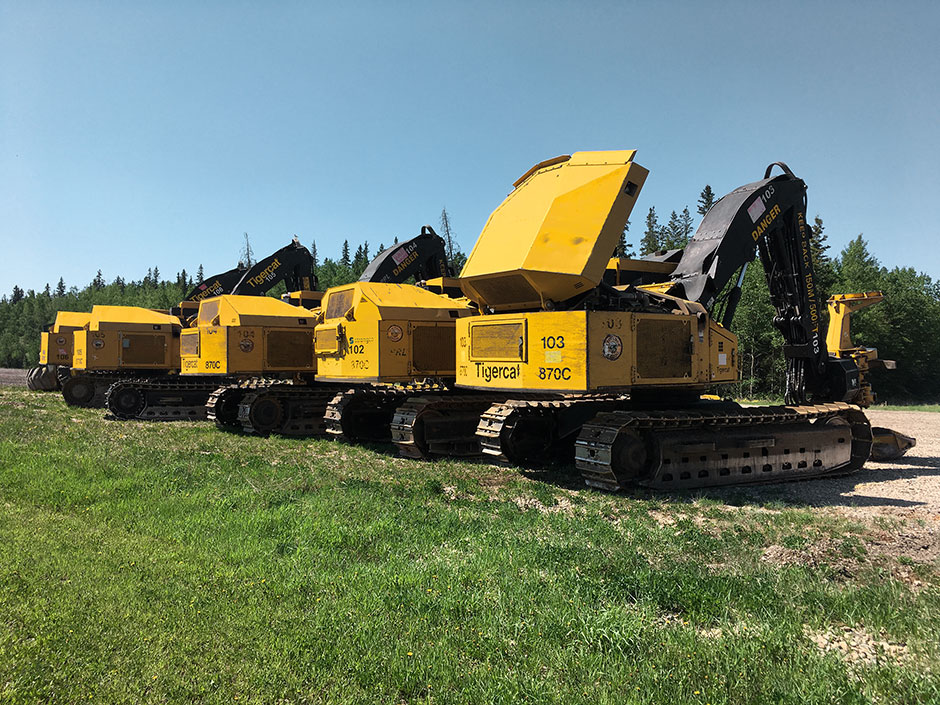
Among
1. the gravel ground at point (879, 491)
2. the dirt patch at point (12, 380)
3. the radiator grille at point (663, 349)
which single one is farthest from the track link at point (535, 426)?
the dirt patch at point (12, 380)

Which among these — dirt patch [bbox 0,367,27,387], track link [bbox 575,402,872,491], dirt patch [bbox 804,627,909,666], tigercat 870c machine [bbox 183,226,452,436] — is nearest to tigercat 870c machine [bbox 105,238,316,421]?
tigercat 870c machine [bbox 183,226,452,436]

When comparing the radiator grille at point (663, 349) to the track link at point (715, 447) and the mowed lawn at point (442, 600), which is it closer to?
the track link at point (715, 447)

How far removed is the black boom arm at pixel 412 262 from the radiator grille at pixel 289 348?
89.5 inches

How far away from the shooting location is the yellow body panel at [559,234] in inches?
346

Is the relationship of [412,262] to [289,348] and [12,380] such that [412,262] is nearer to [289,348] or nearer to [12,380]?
[289,348]

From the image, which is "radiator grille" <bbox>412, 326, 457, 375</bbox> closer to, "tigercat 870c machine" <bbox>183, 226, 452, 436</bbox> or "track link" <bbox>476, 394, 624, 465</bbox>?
"track link" <bbox>476, 394, 624, 465</bbox>

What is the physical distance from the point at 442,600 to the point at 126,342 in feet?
72.8

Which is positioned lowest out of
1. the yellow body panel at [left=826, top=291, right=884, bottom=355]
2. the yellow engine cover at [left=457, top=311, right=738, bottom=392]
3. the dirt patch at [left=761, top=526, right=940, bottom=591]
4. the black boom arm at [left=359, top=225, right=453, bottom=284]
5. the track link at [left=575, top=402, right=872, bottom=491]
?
the dirt patch at [left=761, top=526, right=940, bottom=591]

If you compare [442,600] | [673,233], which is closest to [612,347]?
[442,600]

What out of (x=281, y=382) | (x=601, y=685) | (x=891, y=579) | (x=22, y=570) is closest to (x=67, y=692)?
(x=22, y=570)

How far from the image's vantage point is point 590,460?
8.80 meters

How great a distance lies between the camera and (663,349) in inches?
367

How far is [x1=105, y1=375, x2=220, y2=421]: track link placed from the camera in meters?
19.9

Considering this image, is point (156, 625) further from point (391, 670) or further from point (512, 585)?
point (512, 585)
